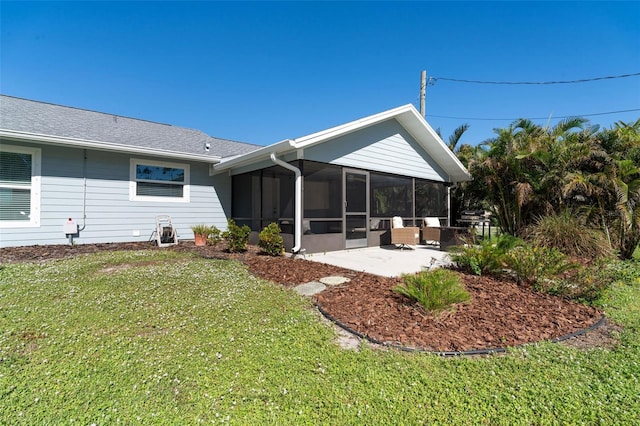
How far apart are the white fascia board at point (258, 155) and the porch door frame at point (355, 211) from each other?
220 centimetres

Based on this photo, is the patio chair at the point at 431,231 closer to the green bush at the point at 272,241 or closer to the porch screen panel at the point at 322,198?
the porch screen panel at the point at 322,198

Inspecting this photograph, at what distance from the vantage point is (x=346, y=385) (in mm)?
2094

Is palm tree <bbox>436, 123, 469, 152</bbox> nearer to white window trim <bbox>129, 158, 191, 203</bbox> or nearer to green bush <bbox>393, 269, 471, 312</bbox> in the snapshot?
white window trim <bbox>129, 158, 191, 203</bbox>

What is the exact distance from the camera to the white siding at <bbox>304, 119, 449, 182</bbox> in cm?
823

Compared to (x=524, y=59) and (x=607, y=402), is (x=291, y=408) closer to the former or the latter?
(x=607, y=402)

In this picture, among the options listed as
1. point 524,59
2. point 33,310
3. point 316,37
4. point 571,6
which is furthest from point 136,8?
point 524,59

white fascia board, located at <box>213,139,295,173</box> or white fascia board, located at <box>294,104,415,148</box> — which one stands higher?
white fascia board, located at <box>294,104,415,148</box>

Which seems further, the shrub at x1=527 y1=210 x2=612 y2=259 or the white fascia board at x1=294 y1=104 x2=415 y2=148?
the white fascia board at x1=294 y1=104 x2=415 y2=148

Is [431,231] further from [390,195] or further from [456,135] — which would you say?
[456,135]

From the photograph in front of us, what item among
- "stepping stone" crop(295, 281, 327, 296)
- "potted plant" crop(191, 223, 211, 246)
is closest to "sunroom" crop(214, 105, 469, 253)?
"potted plant" crop(191, 223, 211, 246)

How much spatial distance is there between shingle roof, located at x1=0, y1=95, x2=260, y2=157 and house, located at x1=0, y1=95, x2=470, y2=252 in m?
0.04

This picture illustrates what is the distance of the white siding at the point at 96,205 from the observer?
7469 mm

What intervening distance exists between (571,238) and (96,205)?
1229cm

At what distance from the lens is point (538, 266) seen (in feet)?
14.5
